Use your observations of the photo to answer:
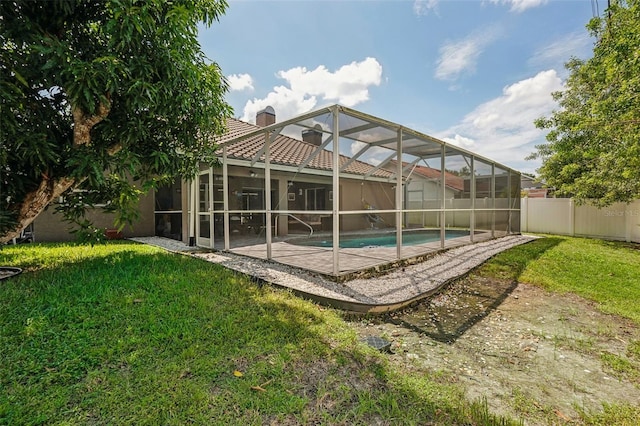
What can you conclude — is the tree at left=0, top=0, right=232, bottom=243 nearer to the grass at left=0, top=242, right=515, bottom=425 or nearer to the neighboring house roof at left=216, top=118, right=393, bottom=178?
the grass at left=0, top=242, right=515, bottom=425

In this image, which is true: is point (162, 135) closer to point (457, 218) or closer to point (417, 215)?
point (417, 215)

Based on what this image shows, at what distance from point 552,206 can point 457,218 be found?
6.88 meters

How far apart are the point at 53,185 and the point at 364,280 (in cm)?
519

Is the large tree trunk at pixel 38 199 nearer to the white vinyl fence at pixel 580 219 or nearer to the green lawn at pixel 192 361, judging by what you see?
the green lawn at pixel 192 361

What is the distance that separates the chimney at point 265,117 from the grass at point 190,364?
41.6 ft

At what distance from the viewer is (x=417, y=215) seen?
8203 millimetres

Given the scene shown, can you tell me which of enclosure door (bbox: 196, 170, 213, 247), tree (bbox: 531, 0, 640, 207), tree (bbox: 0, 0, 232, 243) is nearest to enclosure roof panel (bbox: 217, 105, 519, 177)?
enclosure door (bbox: 196, 170, 213, 247)

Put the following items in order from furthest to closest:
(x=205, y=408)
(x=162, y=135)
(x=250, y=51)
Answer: (x=250, y=51), (x=162, y=135), (x=205, y=408)

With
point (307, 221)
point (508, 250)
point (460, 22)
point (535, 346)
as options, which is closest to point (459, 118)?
point (460, 22)

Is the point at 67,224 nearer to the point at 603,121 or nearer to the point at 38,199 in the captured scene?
the point at 38,199

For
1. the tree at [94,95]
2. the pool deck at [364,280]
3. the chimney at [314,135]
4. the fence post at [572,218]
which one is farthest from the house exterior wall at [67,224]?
the fence post at [572,218]

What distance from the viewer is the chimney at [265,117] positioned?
1517 centimetres

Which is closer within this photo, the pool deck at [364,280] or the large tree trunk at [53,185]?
the large tree trunk at [53,185]

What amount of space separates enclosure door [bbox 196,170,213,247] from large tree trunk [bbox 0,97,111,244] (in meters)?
3.58
